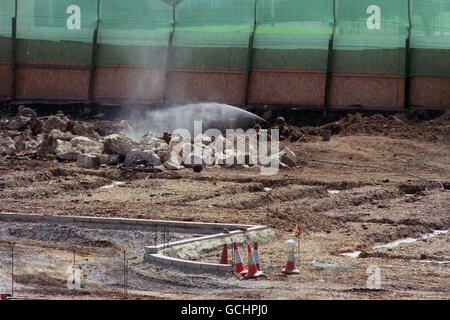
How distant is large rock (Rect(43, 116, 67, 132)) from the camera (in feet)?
84.7

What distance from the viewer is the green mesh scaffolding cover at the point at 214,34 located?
28938 millimetres

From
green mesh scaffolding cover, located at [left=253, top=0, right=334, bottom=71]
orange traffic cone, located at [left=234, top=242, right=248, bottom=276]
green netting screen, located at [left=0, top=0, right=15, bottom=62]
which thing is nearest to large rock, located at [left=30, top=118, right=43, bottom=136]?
green netting screen, located at [left=0, top=0, right=15, bottom=62]

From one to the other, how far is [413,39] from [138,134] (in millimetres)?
9931

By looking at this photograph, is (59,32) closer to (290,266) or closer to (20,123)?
(20,123)

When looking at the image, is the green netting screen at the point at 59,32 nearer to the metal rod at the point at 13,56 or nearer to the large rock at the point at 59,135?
the metal rod at the point at 13,56

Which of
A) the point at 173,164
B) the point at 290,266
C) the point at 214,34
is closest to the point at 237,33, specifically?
the point at 214,34

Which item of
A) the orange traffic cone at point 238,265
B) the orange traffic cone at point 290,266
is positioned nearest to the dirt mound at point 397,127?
the orange traffic cone at point 290,266

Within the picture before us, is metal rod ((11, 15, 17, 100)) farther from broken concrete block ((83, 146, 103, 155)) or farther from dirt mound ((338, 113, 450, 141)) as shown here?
dirt mound ((338, 113, 450, 141))

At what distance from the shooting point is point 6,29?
100 ft

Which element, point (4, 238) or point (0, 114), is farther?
point (0, 114)

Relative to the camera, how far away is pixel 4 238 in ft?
45.5

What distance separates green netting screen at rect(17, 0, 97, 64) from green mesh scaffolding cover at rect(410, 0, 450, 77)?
11689 mm
